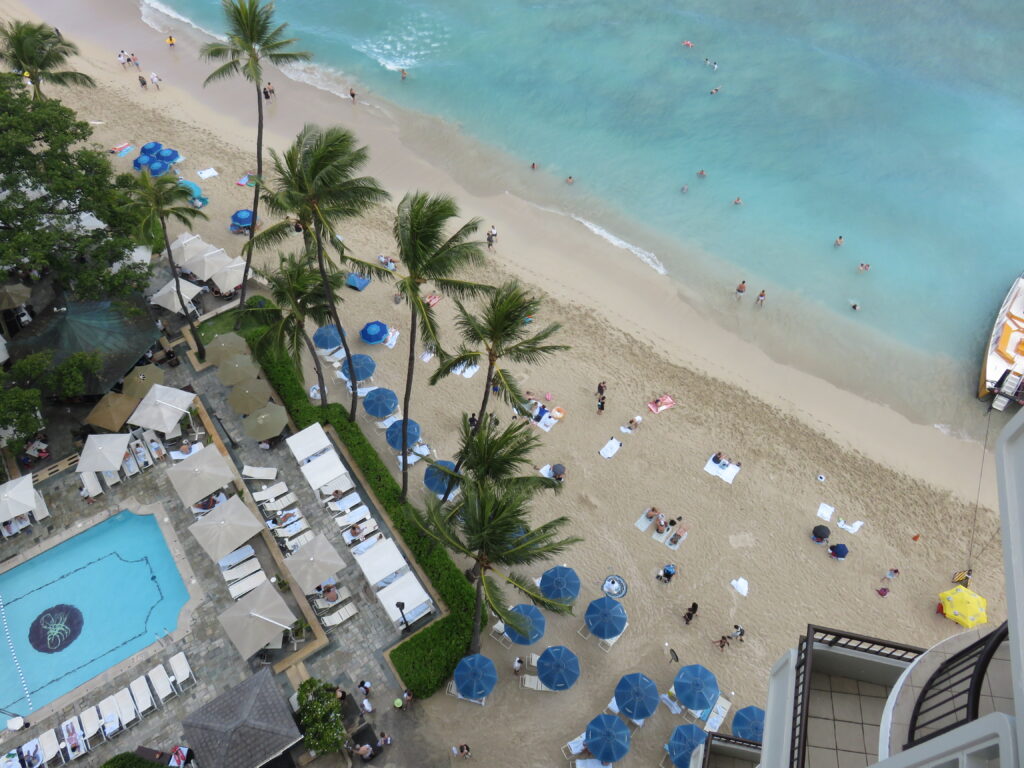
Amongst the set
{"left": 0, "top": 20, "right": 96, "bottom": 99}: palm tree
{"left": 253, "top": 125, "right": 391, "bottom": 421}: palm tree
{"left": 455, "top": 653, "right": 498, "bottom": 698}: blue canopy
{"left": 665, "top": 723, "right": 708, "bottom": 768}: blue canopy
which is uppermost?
{"left": 0, "top": 20, "right": 96, "bottom": 99}: palm tree

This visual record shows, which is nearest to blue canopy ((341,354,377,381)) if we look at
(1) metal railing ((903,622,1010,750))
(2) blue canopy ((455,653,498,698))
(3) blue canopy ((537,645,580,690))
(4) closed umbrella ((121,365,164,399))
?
(4) closed umbrella ((121,365,164,399))

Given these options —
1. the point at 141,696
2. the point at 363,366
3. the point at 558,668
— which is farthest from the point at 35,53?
the point at 558,668

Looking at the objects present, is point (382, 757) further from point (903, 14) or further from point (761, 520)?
point (903, 14)

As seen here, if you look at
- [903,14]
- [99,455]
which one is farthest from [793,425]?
[903,14]

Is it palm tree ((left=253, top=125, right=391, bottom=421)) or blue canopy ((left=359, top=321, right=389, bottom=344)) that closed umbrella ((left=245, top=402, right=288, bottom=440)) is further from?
palm tree ((left=253, top=125, right=391, bottom=421))

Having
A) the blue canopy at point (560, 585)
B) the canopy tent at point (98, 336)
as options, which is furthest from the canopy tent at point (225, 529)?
the blue canopy at point (560, 585)

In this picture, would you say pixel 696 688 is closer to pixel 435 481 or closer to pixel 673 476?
pixel 673 476
